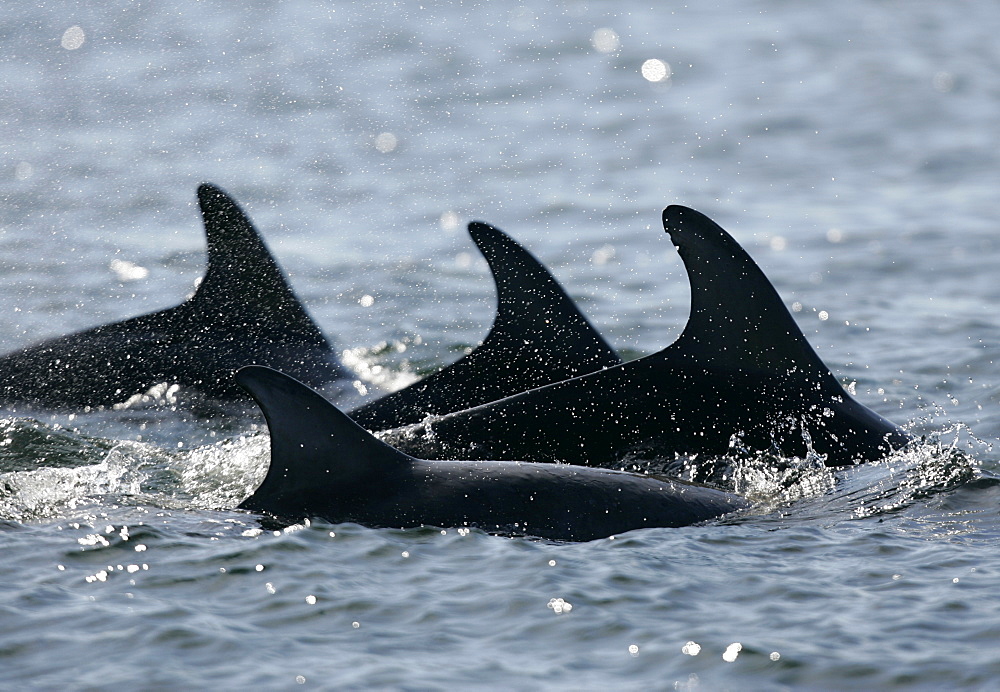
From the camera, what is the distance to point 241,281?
980 centimetres

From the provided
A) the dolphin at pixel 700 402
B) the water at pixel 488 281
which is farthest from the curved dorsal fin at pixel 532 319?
the water at pixel 488 281

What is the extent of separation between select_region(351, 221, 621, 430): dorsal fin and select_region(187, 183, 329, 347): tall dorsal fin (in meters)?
1.85

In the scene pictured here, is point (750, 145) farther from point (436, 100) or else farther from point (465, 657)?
point (465, 657)

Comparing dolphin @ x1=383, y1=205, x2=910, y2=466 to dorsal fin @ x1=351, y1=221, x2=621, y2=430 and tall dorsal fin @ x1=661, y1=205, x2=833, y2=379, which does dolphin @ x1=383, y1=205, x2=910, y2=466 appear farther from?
dorsal fin @ x1=351, y1=221, x2=621, y2=430

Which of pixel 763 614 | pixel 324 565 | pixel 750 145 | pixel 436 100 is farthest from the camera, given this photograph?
pixel 436 100

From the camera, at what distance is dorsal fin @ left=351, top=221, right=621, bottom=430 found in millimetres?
8188

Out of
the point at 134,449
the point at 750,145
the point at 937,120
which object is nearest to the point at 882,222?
the point at 750,145

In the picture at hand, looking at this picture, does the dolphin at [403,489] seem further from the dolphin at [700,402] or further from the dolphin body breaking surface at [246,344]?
the dolphin body breaking surface at [246,344]

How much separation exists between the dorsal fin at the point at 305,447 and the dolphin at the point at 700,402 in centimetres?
118

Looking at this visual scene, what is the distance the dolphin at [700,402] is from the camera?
A: 7.40 m

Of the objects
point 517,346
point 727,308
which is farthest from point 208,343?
point 727,308

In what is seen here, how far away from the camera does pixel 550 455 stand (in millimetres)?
7352

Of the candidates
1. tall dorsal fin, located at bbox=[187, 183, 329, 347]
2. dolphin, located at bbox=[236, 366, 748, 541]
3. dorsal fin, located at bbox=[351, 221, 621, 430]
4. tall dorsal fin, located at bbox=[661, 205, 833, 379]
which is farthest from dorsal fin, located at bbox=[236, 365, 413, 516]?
tall dorsal fin, located at bbox=[187, 183, 329, 347]

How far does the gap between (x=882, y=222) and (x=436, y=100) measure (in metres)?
8.78
